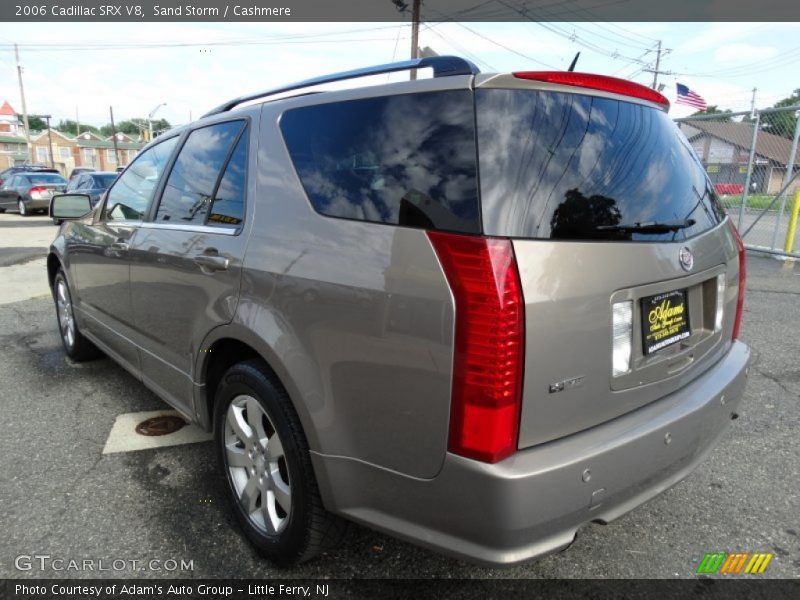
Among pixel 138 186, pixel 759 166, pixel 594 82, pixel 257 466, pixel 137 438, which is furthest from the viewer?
pixel 759 166

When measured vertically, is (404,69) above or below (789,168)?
above

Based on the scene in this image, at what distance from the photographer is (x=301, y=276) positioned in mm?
→ 1830

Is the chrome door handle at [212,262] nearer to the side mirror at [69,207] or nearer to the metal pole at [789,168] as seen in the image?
the side mirror at [69,207]

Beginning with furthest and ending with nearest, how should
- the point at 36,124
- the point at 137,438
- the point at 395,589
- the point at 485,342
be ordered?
the point at 36,124 < the point at 137,438 < the point at 395,589 < the point at 485,342

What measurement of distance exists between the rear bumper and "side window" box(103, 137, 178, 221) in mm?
2105

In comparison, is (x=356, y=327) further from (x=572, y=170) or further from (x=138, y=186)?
(x=138, y=186)

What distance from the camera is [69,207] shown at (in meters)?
4.17

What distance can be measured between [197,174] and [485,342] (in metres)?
1.92

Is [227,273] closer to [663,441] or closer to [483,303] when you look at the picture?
[483,303]

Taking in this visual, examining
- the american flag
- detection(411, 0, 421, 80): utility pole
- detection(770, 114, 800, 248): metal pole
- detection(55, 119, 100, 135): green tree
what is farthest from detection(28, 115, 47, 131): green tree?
detection(770, 114, 800, 248): metal pole

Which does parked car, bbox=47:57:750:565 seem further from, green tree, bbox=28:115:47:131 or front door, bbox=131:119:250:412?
green tree, bbox=28:115:47:131

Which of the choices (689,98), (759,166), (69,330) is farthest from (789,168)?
(69,330)

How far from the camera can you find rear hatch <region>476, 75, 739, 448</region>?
1503 mm

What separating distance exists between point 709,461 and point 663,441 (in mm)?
1488
